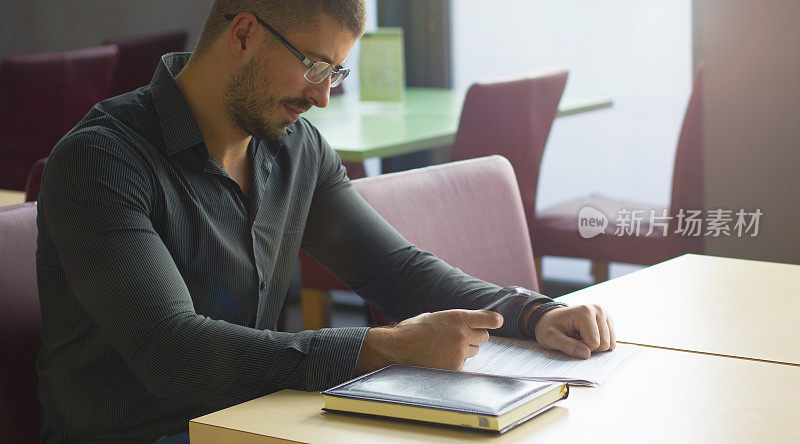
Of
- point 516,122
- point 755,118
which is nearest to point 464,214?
point 516,122

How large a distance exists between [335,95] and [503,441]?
137 inches

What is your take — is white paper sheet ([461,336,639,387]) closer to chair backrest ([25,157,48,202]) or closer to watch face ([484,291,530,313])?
watch face ([484,291,530,313])

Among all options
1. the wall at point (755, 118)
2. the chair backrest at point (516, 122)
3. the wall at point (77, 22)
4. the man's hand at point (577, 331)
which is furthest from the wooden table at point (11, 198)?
the wall at point (77, 22)

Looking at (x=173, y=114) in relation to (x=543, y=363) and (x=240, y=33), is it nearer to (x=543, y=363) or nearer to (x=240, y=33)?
(x=240, y=33)

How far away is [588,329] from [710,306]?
331mm

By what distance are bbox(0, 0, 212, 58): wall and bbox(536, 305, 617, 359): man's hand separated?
435 cm

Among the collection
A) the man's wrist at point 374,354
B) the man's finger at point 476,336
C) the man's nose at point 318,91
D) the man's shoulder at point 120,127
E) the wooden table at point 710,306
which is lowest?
the wooden table at point 710,306

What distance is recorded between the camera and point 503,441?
1.01 m

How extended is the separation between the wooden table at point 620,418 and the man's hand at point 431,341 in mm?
100

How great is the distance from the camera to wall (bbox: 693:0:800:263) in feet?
10.6

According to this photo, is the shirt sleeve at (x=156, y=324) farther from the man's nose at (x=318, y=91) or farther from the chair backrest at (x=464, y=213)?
the chair backrest at (x=464, y=213)

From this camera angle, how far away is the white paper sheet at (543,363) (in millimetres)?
1236

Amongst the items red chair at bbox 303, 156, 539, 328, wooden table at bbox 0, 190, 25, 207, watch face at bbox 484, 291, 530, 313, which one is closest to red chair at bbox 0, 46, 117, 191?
wooden table at bbox 0, 190, 25, 207

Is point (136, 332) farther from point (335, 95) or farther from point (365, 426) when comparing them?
point (335, 95)
